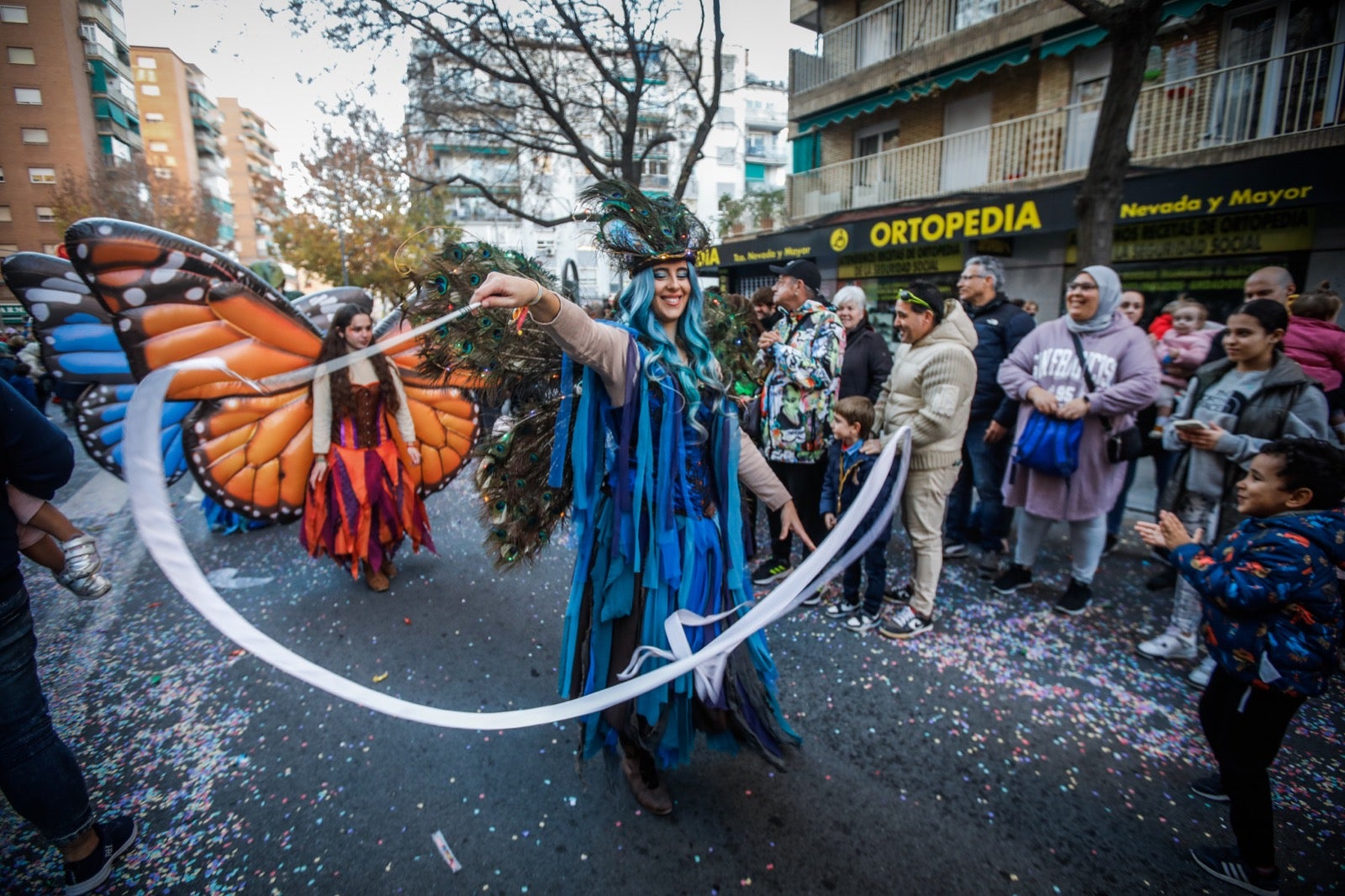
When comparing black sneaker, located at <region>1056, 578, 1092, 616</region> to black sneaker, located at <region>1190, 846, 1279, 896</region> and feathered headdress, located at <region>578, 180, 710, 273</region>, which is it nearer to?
black sneaker, located at <region>1190, 846, 1279, 896</region>

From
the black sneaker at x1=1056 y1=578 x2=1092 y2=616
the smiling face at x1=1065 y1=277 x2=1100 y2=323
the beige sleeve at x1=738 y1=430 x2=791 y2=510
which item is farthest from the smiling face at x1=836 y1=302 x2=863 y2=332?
the beige sleeve at x1=738 y1=430 x2=791 y2=510

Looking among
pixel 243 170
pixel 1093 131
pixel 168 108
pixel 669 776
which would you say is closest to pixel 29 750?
pixel 669 776

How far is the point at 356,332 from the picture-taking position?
374 centimetres

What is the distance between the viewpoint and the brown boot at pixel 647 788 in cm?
228

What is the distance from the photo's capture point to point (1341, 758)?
2.52 meters

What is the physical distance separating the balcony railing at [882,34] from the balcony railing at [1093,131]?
2021 mm

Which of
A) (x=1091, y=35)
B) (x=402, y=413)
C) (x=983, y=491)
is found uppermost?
(x=1091, y=35)

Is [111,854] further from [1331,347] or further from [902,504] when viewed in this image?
[1331,347]

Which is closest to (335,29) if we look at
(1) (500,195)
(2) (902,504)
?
(1) (500,195)

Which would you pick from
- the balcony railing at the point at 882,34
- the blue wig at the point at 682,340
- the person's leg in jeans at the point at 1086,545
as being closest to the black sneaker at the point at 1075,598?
the person's leg in jeans at the point at 1086,545

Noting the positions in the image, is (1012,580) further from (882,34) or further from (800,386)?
(882,34)

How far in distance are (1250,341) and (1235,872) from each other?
221 cm

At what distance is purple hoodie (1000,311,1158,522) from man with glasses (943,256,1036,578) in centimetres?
54

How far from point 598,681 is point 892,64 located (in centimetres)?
1461
